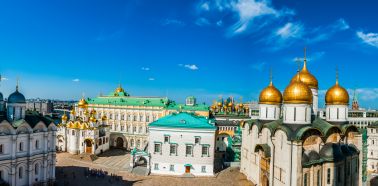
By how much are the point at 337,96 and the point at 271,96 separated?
18.4 feet

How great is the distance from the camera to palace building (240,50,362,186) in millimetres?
20484

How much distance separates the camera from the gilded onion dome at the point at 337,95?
26594 millimetres

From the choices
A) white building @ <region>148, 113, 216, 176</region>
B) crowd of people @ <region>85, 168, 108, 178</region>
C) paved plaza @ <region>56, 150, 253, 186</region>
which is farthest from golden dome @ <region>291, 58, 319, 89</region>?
crowd of people @ <region>85, 168, 108, 178</region>

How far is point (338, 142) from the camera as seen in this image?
23.1 metres

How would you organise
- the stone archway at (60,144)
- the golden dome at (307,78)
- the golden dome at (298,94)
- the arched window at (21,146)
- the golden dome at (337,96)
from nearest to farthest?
the golden dome at (298,94) → the arched window at (21,146) → the golden dome at (337,96) → the golden dome at (307,78) → the stone archway at (60,144)

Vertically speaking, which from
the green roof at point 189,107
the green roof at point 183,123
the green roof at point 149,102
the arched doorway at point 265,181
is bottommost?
the arched doorway at point 265,181

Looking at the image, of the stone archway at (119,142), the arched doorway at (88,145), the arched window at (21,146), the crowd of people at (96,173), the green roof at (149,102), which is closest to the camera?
the arched window at (21,146)

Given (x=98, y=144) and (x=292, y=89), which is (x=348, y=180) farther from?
(x=98, y=144)

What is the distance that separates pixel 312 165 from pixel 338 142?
160 inches

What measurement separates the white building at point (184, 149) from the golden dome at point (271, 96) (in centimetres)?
657

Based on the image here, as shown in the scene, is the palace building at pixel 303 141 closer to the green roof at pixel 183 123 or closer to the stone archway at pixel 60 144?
the green roof at pixel 183 123

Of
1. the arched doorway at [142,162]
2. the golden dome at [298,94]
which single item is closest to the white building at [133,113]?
the arched doorway at [142,162]

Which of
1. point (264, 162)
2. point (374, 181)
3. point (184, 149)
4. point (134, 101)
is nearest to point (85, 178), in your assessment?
point (184, 149)

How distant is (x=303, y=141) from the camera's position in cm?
2081
